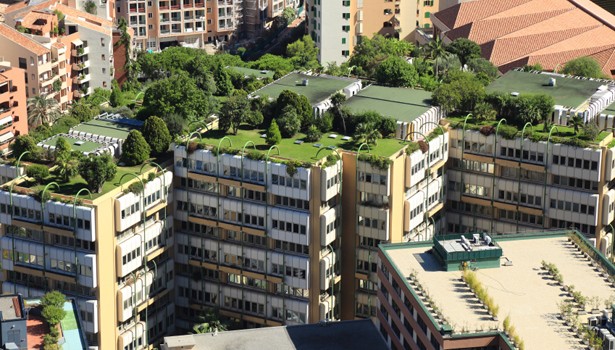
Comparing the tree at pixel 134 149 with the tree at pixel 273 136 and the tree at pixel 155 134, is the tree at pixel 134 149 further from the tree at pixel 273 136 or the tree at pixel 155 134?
the tree at pixel 273 136

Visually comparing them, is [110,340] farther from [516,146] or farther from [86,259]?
[516,146]

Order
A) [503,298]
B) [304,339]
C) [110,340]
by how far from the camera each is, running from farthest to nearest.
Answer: [110,340] < [304,339] < [503,298]

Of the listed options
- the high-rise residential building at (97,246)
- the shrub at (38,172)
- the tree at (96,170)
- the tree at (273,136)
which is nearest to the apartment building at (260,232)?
the tree at (273,136)

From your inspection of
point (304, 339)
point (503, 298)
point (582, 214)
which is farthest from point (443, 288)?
point (582, 214)

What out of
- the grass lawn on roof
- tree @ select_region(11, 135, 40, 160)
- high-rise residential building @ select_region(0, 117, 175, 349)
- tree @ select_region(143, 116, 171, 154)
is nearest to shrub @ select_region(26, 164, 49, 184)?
high-rise residential building @ select_region(0, 117, 175, 349)

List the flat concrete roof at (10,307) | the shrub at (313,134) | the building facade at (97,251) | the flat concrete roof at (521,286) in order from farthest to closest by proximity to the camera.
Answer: the shrub at (313,134) < the building facade at (97,251) < the flat concrete roof at (10,307) < the flat concrete roof at (521,286)
